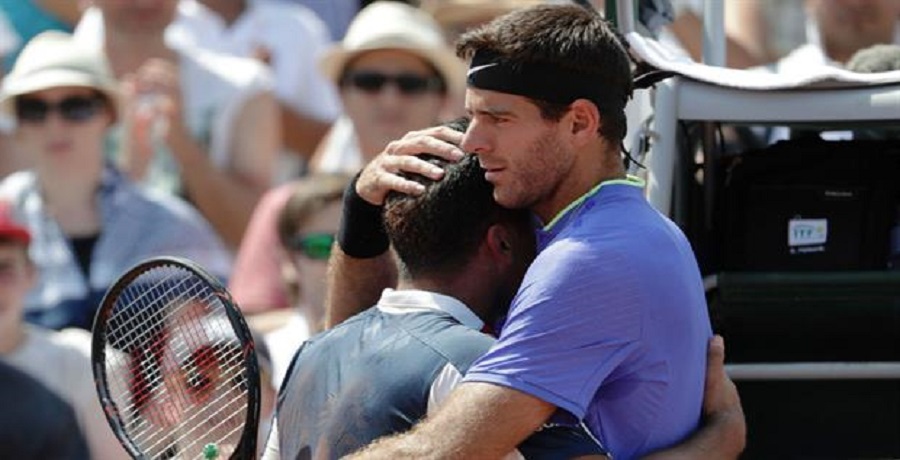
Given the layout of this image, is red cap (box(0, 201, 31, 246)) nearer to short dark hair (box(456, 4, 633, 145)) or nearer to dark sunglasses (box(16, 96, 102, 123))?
dark sunglasses (box(16, 96, 102, 123))

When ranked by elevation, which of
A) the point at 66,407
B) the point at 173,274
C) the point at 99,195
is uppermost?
the point at 173,274

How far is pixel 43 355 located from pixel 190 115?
4.10 ft

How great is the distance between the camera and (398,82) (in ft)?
23.1

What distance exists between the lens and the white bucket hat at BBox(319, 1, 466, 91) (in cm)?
698

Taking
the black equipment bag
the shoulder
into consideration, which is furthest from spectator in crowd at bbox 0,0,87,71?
the shoulder

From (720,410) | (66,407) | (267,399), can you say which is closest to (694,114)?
(720,410)

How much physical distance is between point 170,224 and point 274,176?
55 cm

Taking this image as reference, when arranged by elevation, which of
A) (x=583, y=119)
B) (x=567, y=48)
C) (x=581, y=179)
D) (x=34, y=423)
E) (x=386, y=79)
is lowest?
(x=34, y=423)

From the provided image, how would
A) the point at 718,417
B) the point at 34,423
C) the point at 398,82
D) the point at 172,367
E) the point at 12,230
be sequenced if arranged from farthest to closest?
the point at 398,82, the point at 12,230, the point at 34,423, the point at 172,367, the point at 718,417

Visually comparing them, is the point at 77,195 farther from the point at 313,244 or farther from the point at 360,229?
the point at 360,229

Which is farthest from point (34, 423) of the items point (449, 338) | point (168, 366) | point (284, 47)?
point (449, 338)

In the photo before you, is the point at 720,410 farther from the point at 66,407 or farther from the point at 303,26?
the point at 303,26

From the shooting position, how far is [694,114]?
409 cm

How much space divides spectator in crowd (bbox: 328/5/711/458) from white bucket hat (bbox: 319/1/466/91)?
350cm
